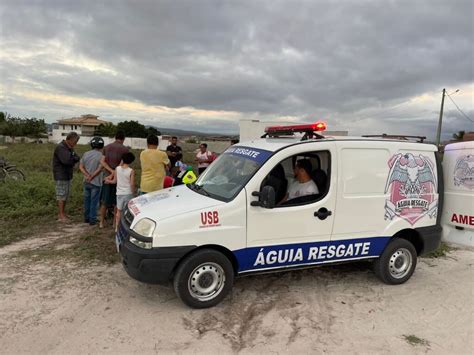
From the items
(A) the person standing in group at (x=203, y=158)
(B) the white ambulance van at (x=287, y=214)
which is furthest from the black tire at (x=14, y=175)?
(B) the white ambulance van at (x=287, y=214)

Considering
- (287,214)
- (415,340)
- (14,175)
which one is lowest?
(415,340)

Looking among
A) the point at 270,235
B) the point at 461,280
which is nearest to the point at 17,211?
the point at 270,235

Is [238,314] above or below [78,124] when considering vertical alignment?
below

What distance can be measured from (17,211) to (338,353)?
7.01 meters

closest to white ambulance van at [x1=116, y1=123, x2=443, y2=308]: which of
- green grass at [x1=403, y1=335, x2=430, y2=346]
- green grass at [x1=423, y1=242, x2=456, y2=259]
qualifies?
Result: green grass at [x1=403, y1=335, x2=430, y2=346]

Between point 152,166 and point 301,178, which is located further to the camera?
point 152,166

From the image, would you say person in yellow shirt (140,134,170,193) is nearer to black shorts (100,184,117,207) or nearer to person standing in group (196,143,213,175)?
black shorts (100,184,117,207)

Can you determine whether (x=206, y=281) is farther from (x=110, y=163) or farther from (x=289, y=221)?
(x=110, y=163)

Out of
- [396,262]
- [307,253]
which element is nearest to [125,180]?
[307,253]

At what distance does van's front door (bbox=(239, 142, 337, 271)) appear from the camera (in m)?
4.36

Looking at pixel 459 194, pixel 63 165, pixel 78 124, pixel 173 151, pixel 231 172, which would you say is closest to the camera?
pixel 231 172

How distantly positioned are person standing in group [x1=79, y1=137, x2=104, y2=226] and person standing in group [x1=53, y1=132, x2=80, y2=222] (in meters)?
0.38

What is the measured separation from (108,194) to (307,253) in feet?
14.5

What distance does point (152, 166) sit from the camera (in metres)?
6.50
